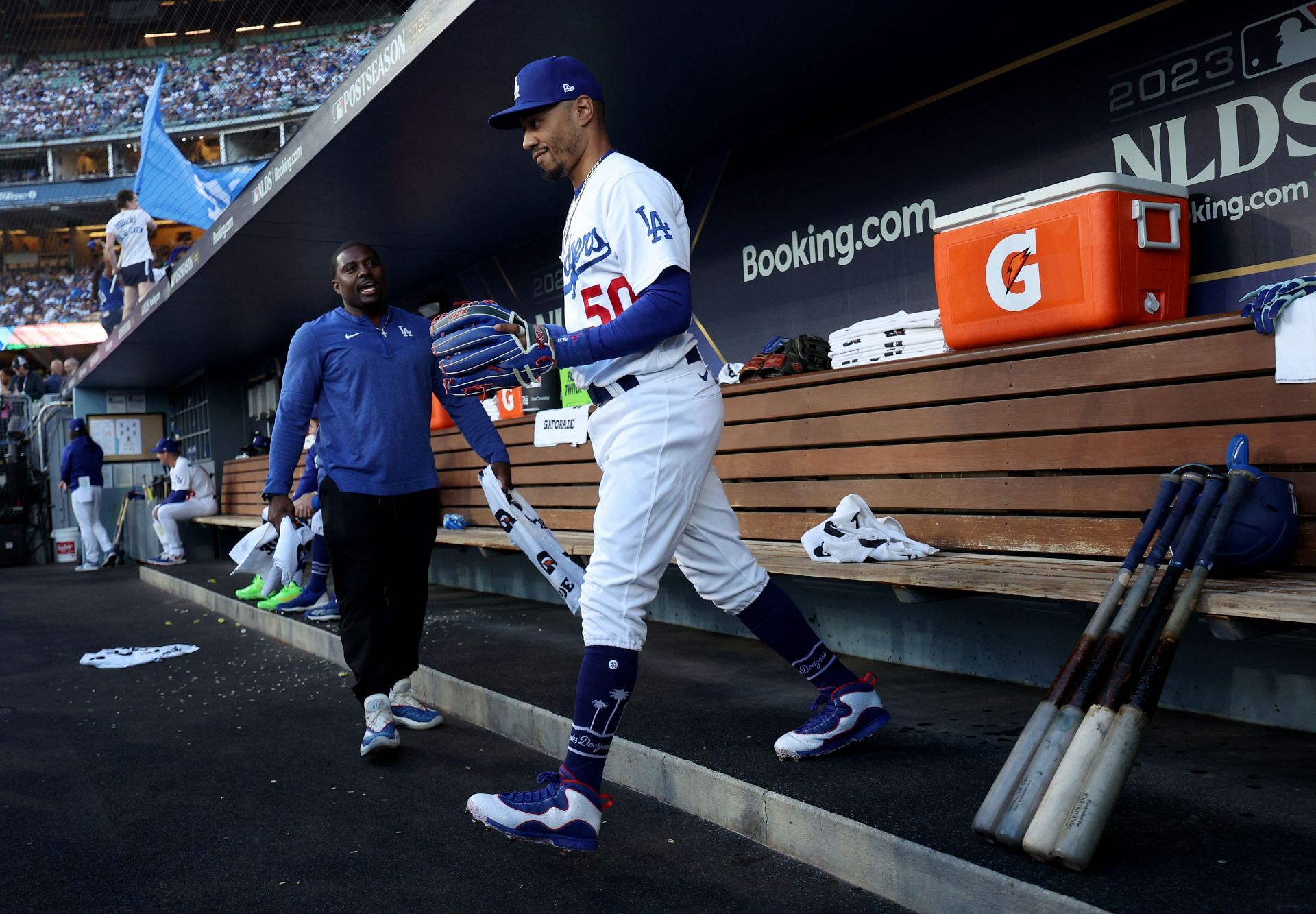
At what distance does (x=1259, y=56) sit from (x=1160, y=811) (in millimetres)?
2813

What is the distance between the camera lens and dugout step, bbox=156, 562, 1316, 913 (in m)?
2.17

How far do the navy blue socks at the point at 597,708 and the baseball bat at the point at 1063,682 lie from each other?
89 cm

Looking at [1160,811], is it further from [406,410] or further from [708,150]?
[708,150]

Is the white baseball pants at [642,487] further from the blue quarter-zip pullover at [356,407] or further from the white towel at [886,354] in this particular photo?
the white towel at [886,354]

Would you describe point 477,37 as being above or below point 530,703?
above

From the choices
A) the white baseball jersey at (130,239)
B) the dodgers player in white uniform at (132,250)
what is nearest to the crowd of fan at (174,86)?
the dodgers player in white uniform at (132,250)

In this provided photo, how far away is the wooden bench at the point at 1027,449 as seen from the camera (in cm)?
314

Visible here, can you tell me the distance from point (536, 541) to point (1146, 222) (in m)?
2.80

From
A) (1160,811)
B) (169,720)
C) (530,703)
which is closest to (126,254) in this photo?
(169,720)

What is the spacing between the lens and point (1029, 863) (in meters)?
2.25

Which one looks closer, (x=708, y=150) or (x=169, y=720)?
(x=169, y=720)

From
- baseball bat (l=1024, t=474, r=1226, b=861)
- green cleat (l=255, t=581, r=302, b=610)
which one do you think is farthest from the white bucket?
baseball bat (l=1024, t=474, r=1226, b=861)

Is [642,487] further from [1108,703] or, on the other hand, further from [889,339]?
[889,339]

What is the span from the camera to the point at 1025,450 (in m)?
3.88
